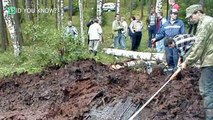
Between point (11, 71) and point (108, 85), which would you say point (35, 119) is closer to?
point (108, 85)

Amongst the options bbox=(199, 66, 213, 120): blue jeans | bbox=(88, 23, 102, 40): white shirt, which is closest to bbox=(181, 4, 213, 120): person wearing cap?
bbox=(199, 66, 213, 120): blue jeans

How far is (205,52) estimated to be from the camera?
23.1 ft

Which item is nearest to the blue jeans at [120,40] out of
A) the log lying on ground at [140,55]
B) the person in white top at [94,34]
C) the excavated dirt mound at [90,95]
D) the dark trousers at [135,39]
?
the dark trousers at [135,39]

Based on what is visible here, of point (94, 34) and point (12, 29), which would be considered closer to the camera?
point (12, 29)

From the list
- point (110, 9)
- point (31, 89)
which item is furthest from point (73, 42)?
point (110, 9)

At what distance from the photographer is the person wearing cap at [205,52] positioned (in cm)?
688

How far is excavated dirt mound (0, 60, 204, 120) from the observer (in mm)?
7809

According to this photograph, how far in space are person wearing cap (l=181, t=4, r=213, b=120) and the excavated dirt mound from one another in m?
0.54

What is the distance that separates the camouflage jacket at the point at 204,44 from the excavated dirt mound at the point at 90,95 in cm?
107

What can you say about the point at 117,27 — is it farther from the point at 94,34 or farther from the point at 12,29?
the point at 12,29

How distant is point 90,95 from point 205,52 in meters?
2.69

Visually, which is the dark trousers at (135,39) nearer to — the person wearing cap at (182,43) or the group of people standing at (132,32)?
the group of people standing at (132,32)

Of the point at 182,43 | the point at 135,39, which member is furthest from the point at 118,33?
the point at 182,43

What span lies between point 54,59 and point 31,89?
3487mm
